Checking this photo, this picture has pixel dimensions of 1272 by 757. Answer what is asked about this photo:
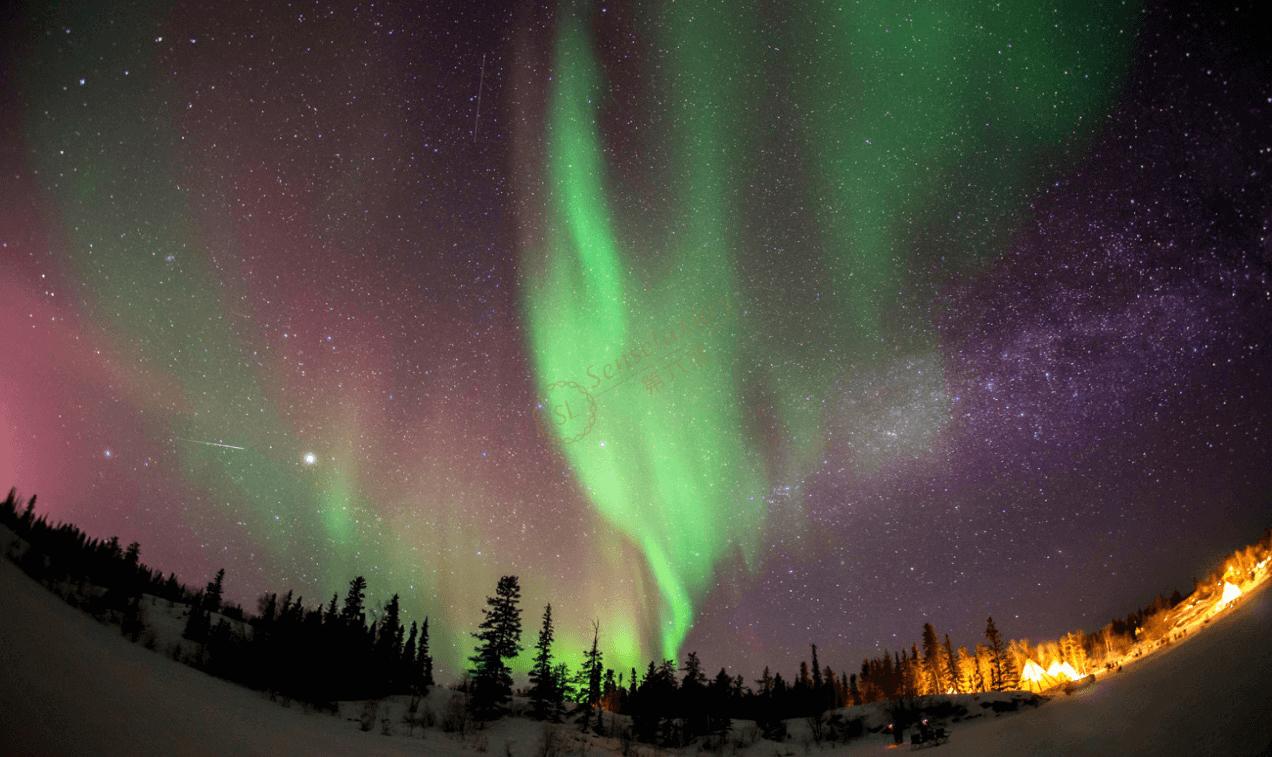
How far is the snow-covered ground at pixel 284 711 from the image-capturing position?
4.69 m

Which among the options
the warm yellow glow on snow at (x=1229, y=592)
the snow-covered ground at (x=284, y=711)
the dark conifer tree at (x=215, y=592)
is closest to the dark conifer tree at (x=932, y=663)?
the warm yellow glow on snow at (x=1229, y=592)

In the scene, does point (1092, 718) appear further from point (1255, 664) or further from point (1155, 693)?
point (1255, 664)

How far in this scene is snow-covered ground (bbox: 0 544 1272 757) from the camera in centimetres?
469

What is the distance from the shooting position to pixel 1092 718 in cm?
1459

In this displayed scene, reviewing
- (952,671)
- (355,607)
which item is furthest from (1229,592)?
(355,607)

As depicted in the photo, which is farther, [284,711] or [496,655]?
[496,655]

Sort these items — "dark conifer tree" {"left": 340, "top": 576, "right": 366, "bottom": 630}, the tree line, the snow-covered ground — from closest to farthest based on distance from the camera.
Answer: the snow-covered ground → the tree line → "dark conifer tree" {"left": 340, "top": 576, "right": 366, "bottom": 630}

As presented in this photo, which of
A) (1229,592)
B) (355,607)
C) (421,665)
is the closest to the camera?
(1229,592)

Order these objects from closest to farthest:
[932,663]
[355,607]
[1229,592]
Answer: [1229,592] < [355,607] < [932,663]

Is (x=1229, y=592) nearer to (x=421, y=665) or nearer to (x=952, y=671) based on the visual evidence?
(x=952, y=671)

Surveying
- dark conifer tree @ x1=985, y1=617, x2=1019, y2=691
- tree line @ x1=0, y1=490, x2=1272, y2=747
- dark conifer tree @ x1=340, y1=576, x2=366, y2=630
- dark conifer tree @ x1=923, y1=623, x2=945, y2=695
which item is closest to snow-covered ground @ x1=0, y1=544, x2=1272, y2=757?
tree line @ x1=0, y1=490, x2=1272, y2=747

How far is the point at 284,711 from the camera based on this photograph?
14.0 meters

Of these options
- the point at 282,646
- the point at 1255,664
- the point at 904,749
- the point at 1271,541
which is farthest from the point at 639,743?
the point at 1271,541

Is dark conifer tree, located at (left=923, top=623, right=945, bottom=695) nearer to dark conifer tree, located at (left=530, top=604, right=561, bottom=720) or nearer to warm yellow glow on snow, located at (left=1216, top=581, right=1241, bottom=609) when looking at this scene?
warm yellow glow on snow, located at (left=1216, top=581, right=1241, bottom=609)
